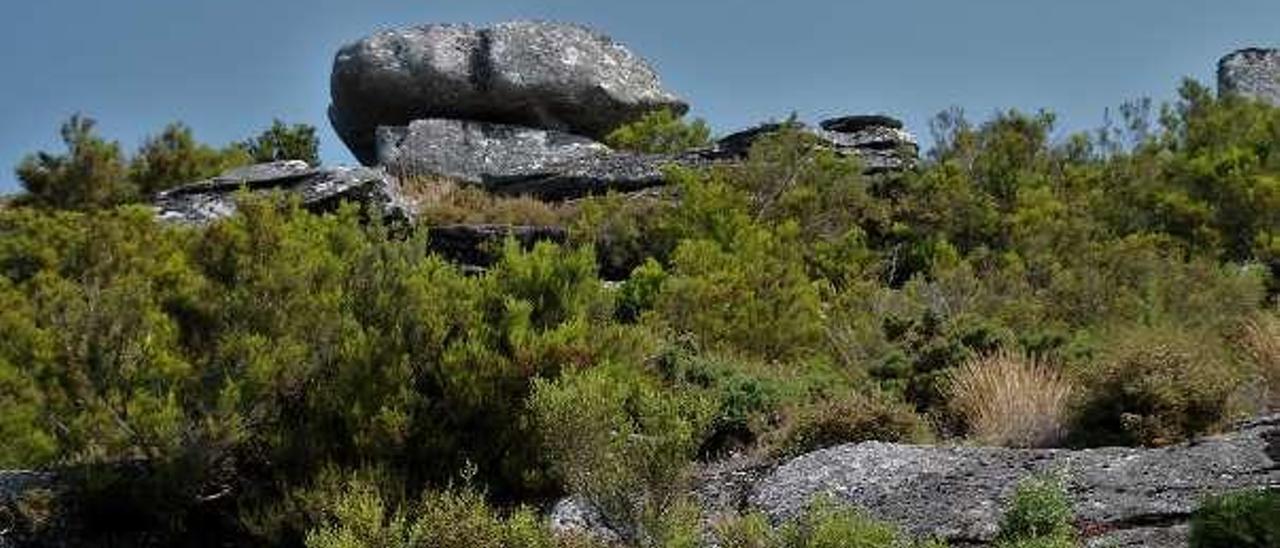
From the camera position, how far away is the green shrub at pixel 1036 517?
1055cm

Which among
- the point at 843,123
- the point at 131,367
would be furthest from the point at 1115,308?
the point at 843,123

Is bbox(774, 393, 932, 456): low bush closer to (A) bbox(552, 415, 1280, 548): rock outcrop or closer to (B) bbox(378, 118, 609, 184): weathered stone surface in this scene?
(A) bbox(552, 415, 1280, 548): rock outcrop

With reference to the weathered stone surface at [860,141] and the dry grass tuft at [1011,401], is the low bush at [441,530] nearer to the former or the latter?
the dry grass tuft at [1011,401]

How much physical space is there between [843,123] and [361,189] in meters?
9.88

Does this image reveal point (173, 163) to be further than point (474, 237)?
Yes

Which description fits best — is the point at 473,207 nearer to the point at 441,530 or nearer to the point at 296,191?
the point at 296,191

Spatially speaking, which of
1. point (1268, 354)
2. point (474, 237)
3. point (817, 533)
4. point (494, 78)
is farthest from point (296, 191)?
point (817, 533)

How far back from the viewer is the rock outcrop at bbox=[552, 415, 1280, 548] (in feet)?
37.0

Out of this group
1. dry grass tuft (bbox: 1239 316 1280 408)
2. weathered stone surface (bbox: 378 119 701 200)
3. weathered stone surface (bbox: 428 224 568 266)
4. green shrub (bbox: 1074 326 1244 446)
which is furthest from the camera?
weathered stone surface (bbox: 378 119 701 200)

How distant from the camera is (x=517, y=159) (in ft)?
103

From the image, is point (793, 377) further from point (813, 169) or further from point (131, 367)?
point (813, 169)

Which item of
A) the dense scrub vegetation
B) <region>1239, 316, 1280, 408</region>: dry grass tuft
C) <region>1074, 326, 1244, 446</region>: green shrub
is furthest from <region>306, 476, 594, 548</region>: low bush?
<region>1239, 316, 1280, 408</region>: dry grass tuft

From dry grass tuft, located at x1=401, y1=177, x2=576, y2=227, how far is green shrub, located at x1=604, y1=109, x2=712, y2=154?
3.78 m

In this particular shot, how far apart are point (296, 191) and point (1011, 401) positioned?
13.5m
